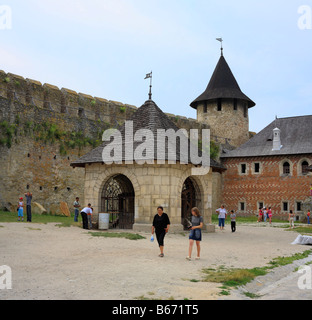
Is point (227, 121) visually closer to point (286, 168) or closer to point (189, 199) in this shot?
point (286, 168)

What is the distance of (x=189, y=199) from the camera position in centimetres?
1766

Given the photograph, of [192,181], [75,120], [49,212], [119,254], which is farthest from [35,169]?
[119,254]

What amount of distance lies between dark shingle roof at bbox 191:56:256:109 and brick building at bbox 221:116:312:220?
440 cm

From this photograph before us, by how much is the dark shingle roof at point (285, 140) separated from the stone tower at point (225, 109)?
298cm

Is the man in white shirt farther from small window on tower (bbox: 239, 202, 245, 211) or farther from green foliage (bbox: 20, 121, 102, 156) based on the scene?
small window on tower (bbox: 239, 202, 245, 211)

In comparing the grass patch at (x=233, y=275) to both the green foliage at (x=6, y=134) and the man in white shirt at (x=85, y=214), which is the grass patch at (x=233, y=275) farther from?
the green foliage at (x=6, y=134)

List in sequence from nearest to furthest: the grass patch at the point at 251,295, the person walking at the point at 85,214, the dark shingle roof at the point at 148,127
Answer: the grass patch at the point at 251,295
the person walking at the point at 85,214
the dark shingle roof at the point at 148,127

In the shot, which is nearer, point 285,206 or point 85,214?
point 85,214

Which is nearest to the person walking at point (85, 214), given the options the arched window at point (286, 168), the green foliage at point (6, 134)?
the green foliage at point (6, 134)

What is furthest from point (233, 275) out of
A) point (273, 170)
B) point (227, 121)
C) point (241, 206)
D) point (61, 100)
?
point (227, 121)

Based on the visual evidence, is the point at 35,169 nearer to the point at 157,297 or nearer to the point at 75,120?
the point at 75,120

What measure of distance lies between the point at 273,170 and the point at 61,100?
1783 centimetres

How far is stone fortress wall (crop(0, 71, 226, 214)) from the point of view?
2216 centimetres

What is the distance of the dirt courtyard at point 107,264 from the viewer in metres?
5.61
